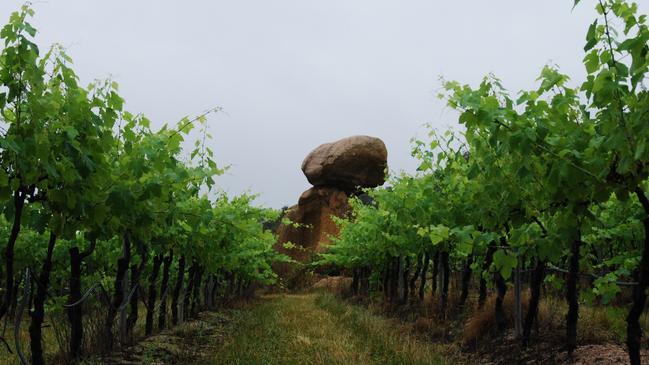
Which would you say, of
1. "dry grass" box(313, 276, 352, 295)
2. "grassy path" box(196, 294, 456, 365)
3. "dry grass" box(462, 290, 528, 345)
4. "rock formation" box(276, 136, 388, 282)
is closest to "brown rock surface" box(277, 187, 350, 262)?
"rock formation" box(276, 136, 388, 282)

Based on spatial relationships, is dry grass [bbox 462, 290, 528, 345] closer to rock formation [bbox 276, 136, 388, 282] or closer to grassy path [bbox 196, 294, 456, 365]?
grassy path [bbox 196, 294, 456, 365]

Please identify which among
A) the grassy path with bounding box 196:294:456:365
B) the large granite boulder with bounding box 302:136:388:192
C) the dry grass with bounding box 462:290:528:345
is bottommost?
the grassy path with bounding box 196:294:456:365

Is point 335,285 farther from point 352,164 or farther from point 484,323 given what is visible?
point 484,323

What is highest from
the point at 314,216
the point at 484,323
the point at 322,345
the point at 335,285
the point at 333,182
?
the point at 333,182

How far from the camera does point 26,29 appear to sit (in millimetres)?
3646

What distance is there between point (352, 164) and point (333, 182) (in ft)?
7.75

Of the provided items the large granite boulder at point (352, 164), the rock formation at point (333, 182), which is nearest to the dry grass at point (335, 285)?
the rock formation at point (333, 182)

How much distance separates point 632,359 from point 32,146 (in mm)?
4651

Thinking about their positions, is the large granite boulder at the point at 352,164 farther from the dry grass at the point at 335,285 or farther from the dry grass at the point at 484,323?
the dry grass at the point at 484,323

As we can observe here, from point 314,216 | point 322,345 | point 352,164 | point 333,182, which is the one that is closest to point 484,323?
point 322,345

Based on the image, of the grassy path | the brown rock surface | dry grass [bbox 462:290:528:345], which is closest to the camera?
the grassy path

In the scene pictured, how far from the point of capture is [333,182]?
42500 mm

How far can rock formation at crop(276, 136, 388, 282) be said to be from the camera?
135 feet

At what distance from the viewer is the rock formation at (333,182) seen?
1624 inches
